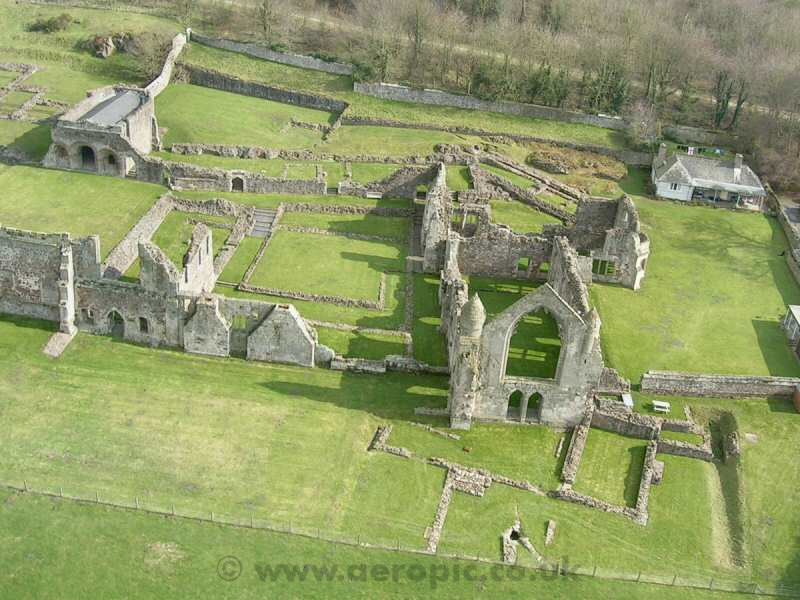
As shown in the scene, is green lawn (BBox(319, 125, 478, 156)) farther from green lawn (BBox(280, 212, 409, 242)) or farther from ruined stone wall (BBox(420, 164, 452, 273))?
ruined stone wall (BBox(420, 164, 452, 273))

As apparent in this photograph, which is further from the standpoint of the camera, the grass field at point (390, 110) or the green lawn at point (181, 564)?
the grass field at point (390, 110)

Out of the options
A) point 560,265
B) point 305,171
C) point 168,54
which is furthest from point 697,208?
point 168,54

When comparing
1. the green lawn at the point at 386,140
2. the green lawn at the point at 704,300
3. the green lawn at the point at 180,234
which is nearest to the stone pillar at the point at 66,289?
the green lawn at the point at 180,234

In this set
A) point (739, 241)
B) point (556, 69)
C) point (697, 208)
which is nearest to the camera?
point (739, 241)

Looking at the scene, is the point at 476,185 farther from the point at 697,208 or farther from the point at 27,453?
the point at 27,453

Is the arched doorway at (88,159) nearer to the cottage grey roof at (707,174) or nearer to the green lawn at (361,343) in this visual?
the green lawn at (361,343)

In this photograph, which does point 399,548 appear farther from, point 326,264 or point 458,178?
point 458,178
